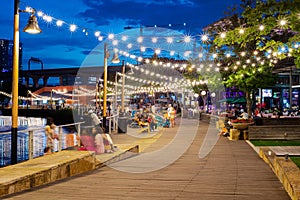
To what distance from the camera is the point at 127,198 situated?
20.2 feet

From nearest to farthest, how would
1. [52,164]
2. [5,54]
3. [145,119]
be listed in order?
[52,164], [145,119], [5,54]

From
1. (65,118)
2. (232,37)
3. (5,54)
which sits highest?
(5,54)

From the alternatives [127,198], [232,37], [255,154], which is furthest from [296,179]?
[255,154]

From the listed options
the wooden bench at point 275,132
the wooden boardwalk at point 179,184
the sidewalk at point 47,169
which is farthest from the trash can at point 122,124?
the wooden boardwalk at point 179,184

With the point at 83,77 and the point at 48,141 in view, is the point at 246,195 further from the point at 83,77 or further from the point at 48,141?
the point at 83,77

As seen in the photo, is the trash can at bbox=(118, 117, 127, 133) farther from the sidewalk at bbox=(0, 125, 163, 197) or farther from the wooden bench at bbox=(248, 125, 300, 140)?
the sidewalk at bbox=(0, 125, 163, 197)

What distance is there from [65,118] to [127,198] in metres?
54.1

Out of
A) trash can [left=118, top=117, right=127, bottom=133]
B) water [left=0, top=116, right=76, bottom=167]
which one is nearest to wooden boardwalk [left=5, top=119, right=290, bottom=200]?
water [left=0, top=116, right=76, bottom=167]

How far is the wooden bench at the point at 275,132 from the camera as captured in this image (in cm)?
1655

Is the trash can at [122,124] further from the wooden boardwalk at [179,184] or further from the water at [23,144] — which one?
the wooden boardwalk at [179,184]

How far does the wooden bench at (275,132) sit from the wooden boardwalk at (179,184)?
652 cm

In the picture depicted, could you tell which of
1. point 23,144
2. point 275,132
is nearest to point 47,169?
point 275,132

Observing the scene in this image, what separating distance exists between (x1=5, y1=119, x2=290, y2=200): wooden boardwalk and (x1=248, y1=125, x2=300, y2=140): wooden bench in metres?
6.52

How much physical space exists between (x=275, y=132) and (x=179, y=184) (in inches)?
→ 406
